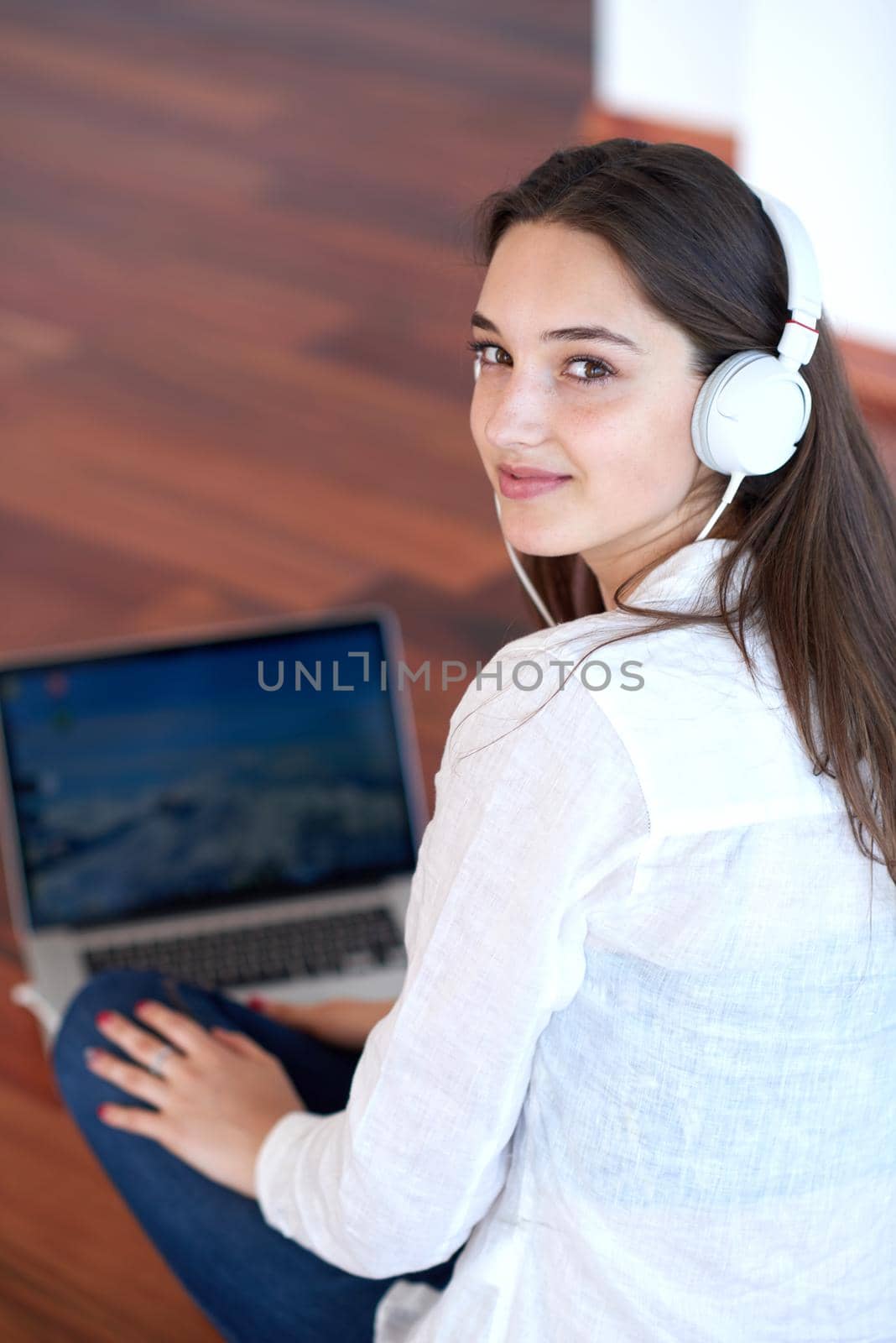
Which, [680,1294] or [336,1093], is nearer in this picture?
[680,1294]

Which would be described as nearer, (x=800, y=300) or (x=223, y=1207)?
(x=800, y=300)

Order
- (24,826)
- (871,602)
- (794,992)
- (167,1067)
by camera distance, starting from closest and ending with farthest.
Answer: (794,992), (871,602), (167,1067), (24,826)

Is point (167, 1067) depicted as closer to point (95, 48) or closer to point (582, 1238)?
point (582, 1238)

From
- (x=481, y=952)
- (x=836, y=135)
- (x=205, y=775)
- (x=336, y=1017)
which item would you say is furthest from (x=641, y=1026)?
(x=836, y=135)

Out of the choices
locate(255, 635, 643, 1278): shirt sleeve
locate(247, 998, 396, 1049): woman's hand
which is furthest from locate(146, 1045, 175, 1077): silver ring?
locate(255, 635, 643, 1278): shirt sleeve

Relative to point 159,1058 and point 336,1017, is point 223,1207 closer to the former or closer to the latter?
point 159,1058

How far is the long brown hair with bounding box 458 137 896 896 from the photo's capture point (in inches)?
38.8

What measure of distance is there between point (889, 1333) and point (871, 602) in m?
0.49

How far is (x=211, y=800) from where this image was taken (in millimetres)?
1830

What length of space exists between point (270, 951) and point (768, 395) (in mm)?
969

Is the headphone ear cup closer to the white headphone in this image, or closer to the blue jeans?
the white headphone

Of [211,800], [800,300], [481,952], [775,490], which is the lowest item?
[481,952]

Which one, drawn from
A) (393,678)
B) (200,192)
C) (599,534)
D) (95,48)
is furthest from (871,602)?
(95,48)

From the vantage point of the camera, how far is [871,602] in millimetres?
1069
